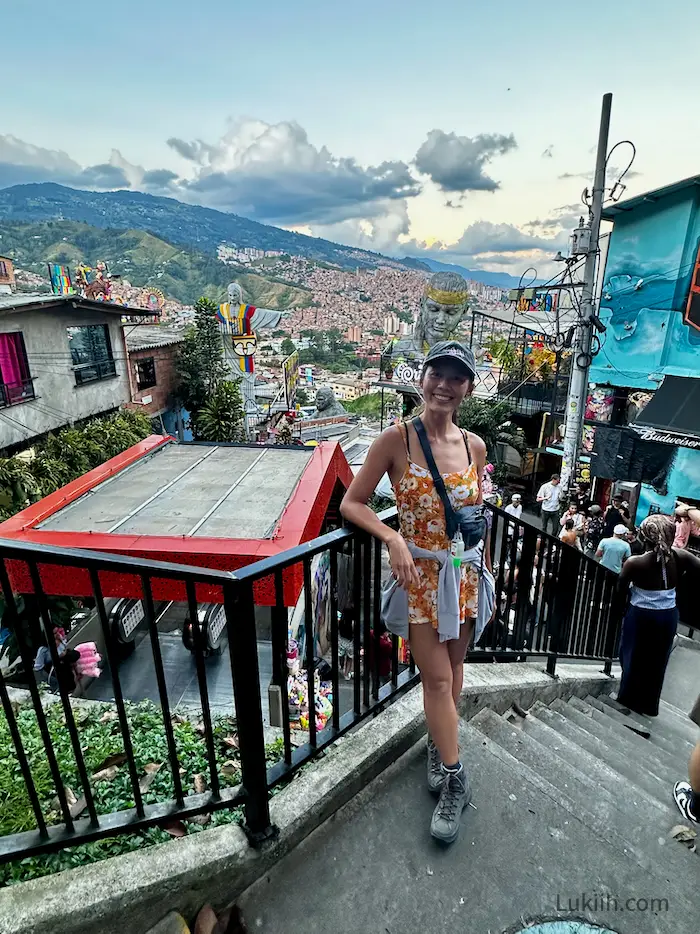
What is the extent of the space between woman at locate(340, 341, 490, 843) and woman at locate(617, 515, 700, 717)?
2.44 m

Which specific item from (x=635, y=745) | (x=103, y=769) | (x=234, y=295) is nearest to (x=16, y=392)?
(x=234, y=295)

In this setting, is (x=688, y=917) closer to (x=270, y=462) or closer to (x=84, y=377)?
(x=270, y=462)

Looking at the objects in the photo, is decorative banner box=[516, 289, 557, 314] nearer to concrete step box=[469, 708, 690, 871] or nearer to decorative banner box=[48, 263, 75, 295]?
concrete step box=[469, 708, 690, 871]

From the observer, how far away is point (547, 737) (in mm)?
2707

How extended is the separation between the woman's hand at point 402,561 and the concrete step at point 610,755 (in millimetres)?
1938

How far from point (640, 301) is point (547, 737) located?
1197cm

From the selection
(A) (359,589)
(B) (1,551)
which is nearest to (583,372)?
(A) (359,589)

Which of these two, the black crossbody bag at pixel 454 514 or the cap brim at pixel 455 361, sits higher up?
the cap brim at pixel 455 361

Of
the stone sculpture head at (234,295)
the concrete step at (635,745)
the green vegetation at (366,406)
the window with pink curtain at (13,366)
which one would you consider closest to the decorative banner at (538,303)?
the stone sculpture head at (234,295)

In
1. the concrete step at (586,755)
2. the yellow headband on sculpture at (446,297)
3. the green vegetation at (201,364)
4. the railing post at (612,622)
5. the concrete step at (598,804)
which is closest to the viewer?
the concrete step at (598,804)

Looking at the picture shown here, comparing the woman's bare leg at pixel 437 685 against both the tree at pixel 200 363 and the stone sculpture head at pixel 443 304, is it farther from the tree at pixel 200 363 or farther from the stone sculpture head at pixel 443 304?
the stone sculpture head at pixel 443 304

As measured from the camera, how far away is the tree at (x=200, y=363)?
2278cm

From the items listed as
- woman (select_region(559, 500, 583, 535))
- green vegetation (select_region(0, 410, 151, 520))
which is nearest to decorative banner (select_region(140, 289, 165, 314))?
green vegetation (select_region(0, 410, 151, 520))

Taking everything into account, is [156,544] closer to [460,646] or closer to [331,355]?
[460,646]
